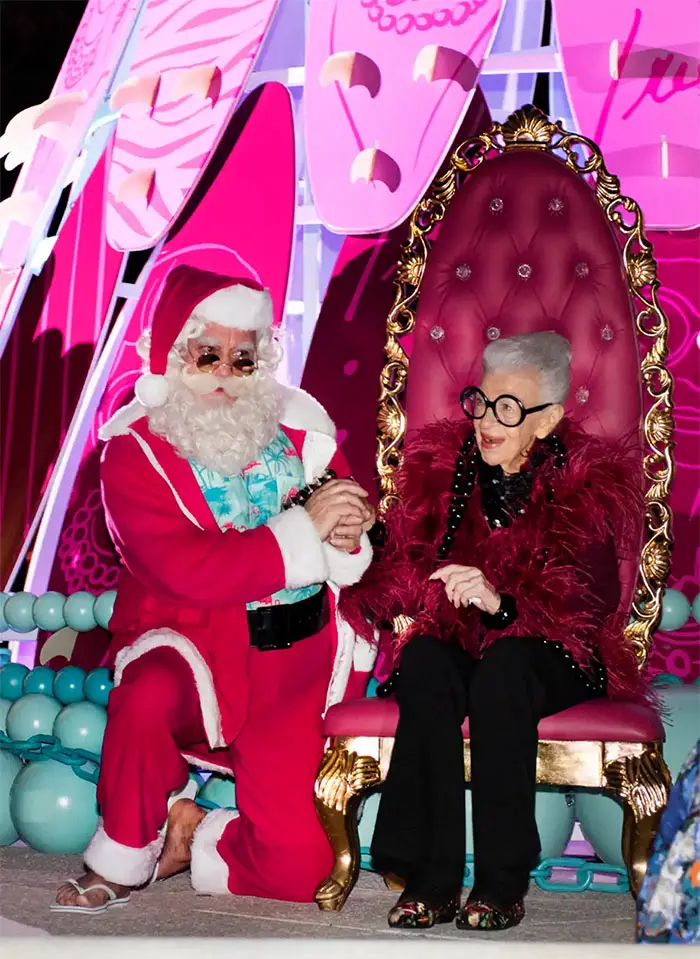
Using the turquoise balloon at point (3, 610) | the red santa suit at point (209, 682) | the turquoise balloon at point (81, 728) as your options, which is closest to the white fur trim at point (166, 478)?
the red santa suit at point (209, 682)

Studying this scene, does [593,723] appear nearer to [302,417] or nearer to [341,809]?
[341,809]

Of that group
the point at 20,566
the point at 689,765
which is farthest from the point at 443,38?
the point at 689,765

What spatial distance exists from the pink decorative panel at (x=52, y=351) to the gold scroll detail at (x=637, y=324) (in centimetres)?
124

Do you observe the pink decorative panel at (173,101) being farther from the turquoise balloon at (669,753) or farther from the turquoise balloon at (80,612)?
the turquoise balloon at (669,753)

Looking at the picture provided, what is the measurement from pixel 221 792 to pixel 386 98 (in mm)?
2076

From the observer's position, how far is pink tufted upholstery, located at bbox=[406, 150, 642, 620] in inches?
116

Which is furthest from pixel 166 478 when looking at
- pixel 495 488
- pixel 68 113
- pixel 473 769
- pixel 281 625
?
pixel 68 113

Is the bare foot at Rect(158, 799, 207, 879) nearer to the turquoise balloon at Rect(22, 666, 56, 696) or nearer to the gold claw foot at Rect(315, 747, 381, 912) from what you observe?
the gold claw foot at Rect(315, 747, 381, 912)

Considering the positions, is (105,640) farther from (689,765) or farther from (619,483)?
(689,765)

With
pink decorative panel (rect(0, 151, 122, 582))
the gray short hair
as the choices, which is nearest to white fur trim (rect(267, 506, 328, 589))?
the gray short hair

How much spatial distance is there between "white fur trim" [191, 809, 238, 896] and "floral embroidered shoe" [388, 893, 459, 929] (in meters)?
0.52

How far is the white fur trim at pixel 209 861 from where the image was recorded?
273 cm

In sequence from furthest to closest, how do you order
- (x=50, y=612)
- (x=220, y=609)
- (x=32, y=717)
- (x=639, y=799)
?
(x=50, y=612) → (x=32, y=717) → (x=220, y=609) → (x=639, y=799)

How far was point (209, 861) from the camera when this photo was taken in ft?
8.99
